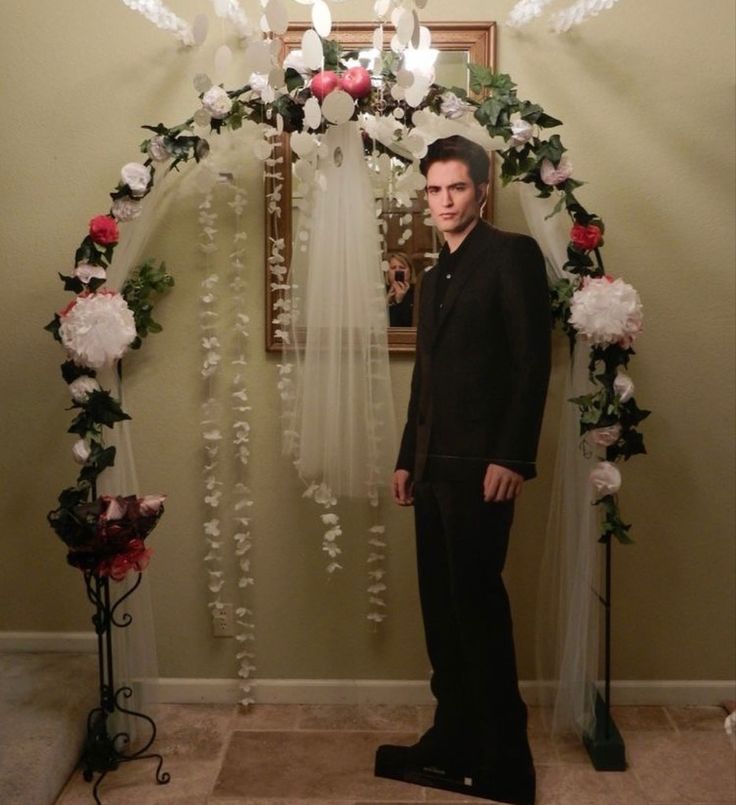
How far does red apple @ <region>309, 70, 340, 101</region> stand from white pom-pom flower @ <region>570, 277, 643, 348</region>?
875mm

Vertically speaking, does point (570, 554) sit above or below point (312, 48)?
below

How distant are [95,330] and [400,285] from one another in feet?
3.02

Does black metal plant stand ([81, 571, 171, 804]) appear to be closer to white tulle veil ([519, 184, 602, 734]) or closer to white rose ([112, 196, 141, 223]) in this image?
white rose ([112, 196, 141, 223])

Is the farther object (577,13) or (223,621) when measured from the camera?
(223,621)

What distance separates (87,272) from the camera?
2.70 metres

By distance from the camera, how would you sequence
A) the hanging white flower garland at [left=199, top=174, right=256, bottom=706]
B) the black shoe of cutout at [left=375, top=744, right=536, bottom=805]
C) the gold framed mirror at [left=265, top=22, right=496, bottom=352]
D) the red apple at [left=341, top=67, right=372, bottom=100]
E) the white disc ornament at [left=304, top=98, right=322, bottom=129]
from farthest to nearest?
1. the hanging white flower garland at [left=199, top=174, right=256, bottom=706]
2. the gold framed mirror at [left=265, top=22, right=496, bottom=352]
3. the black shoe of cutout at [left=375, top=744, right=536, bottom=805]
4. the red apple at [left=341, top=67, right=372, bottom=100]
5. the white disc ornament at [left=304, top=98, right=322, bottom=129]

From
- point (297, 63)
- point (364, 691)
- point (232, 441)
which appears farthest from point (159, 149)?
point (364, 691)

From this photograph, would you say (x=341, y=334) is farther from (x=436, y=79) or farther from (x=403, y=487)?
(x=436, y=79)

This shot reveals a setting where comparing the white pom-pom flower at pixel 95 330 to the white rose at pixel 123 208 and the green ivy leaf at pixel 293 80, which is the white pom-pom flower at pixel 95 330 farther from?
the green ivy leaf at pixel 293 80

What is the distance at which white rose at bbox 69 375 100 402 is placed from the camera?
106 inches

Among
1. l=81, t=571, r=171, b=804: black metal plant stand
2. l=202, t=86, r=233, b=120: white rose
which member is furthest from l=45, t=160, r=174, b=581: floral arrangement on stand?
l=202, t=86, r=233, b=120: white rose

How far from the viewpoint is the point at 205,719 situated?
10.1ft

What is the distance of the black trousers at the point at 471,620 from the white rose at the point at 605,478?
27cm

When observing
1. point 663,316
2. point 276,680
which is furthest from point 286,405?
point 663,316
